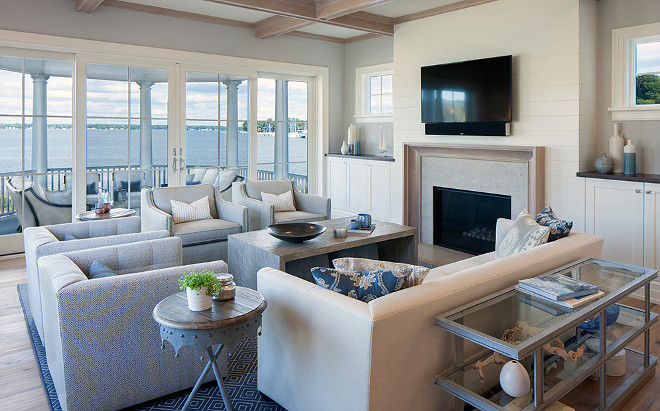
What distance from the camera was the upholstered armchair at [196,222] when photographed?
443 cm

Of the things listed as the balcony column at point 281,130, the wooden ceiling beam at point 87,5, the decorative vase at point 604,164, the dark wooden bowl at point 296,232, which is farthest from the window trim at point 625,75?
the wooden ceiling beam at point 87,5

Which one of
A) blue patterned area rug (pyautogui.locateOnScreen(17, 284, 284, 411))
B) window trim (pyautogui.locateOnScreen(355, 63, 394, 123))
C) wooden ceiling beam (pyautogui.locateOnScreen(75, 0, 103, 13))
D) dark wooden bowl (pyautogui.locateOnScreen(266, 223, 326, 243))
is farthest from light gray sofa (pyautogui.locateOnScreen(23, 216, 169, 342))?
window trim (pyautogui.locateOnScreen(355, 63, 394, 123))

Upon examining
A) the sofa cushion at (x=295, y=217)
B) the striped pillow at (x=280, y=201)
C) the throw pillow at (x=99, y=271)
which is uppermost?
the striped pillow at (x=280, y=201)

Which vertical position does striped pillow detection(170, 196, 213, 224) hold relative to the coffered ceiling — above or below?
below

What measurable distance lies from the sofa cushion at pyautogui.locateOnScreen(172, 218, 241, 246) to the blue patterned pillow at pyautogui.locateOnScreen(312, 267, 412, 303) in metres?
2.57

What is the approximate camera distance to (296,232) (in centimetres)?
375

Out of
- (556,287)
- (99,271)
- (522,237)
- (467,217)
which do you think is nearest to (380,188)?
(467,217)

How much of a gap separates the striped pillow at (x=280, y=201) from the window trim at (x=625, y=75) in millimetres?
3201

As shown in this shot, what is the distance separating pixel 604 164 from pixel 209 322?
360 cm

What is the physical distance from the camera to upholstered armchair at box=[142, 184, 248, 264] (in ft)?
14.5

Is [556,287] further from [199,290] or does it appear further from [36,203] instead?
[36,203]

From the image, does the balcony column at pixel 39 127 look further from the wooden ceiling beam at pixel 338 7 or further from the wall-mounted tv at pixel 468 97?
the wall-mounted tv at pixel 468 97

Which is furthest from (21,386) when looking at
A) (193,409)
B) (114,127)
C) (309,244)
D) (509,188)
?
(509,188)

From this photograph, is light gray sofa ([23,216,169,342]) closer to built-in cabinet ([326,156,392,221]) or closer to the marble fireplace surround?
the marble fireplace surround
